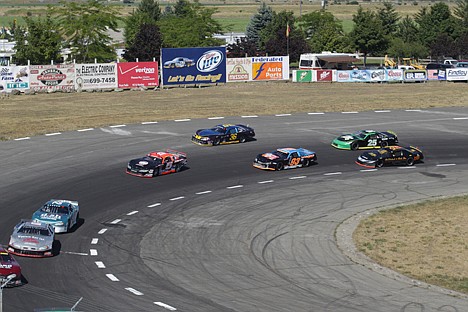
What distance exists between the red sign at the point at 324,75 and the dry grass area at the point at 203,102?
3.52 m

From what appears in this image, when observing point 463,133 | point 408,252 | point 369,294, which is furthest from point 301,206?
point 463,133

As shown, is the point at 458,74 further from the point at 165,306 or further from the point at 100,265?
the point at 165,306

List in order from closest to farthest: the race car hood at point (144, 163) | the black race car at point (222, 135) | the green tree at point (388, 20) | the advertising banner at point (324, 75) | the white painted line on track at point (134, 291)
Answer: the white painted line on track at point (134, 291)
the race car hood at point (144, 163)
the black race car at point (222, 135)
the advertising banner at point (324, 75)
the green tree at point (388, 20)

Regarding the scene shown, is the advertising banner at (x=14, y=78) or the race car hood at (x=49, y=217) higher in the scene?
the advertising banner at (x=14, y=78)

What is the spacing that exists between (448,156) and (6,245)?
35.2 meters

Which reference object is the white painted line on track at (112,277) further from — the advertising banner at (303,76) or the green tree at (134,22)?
the green tree at (134,22)

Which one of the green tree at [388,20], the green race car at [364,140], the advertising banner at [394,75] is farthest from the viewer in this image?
the green tree at [388,20]

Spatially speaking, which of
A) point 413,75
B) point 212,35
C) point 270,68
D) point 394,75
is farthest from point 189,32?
point 413,75

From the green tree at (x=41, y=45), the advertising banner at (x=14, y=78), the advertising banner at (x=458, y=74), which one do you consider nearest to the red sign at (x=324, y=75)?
the advertising banner at (x=458, y=74)

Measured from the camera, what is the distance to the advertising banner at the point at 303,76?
10394 cm

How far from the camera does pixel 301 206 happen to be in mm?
45781

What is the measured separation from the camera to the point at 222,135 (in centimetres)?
6150

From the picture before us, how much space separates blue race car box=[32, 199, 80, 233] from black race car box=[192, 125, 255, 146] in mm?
21287

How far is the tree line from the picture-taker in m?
117
